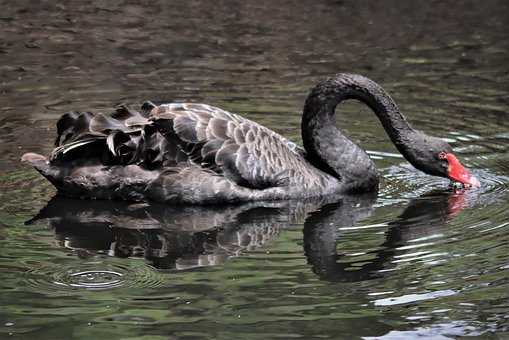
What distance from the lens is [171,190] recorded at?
8570 mm

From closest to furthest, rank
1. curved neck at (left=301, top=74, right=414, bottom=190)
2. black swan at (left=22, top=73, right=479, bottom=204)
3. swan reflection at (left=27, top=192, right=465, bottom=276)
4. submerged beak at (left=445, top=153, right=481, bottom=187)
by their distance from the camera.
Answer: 1. swan reflection at (left=27, top=192, right=465, bottom=276)
2. black swan at (left=22, top=73, right=479, bottom=204)
3. submerged beak at (left=445, top=153, right=481, bottom=187)
4. curved neck at (left=301, top=74, right=414, bottom=190)

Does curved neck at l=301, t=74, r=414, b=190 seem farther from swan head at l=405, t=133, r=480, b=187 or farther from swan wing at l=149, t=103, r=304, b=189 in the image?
swan wing at l=149, t=103, r=304, b=189

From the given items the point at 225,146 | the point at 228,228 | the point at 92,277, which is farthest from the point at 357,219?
the point at 92,277

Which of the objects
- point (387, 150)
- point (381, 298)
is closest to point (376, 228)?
point (381, 298)

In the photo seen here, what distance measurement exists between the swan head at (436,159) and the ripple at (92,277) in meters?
2.92

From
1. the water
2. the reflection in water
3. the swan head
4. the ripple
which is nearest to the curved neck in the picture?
the swan head

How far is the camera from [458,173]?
8984 mm

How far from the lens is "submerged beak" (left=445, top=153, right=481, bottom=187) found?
8.92 m

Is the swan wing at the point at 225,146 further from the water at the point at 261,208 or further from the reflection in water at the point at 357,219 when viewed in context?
the reflection in water at the point at 357,219

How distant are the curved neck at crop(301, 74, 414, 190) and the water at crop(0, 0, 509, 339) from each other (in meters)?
0.40

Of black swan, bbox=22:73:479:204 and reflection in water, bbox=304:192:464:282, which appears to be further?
black swan, bbox=22:73:479:204

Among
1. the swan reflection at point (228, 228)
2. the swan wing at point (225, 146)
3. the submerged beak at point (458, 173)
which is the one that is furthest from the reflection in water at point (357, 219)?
the swan wing at point (225, 146)

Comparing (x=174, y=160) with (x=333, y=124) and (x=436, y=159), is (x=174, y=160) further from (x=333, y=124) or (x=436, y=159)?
(x=436, y=159)

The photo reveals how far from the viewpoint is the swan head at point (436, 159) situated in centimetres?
899
